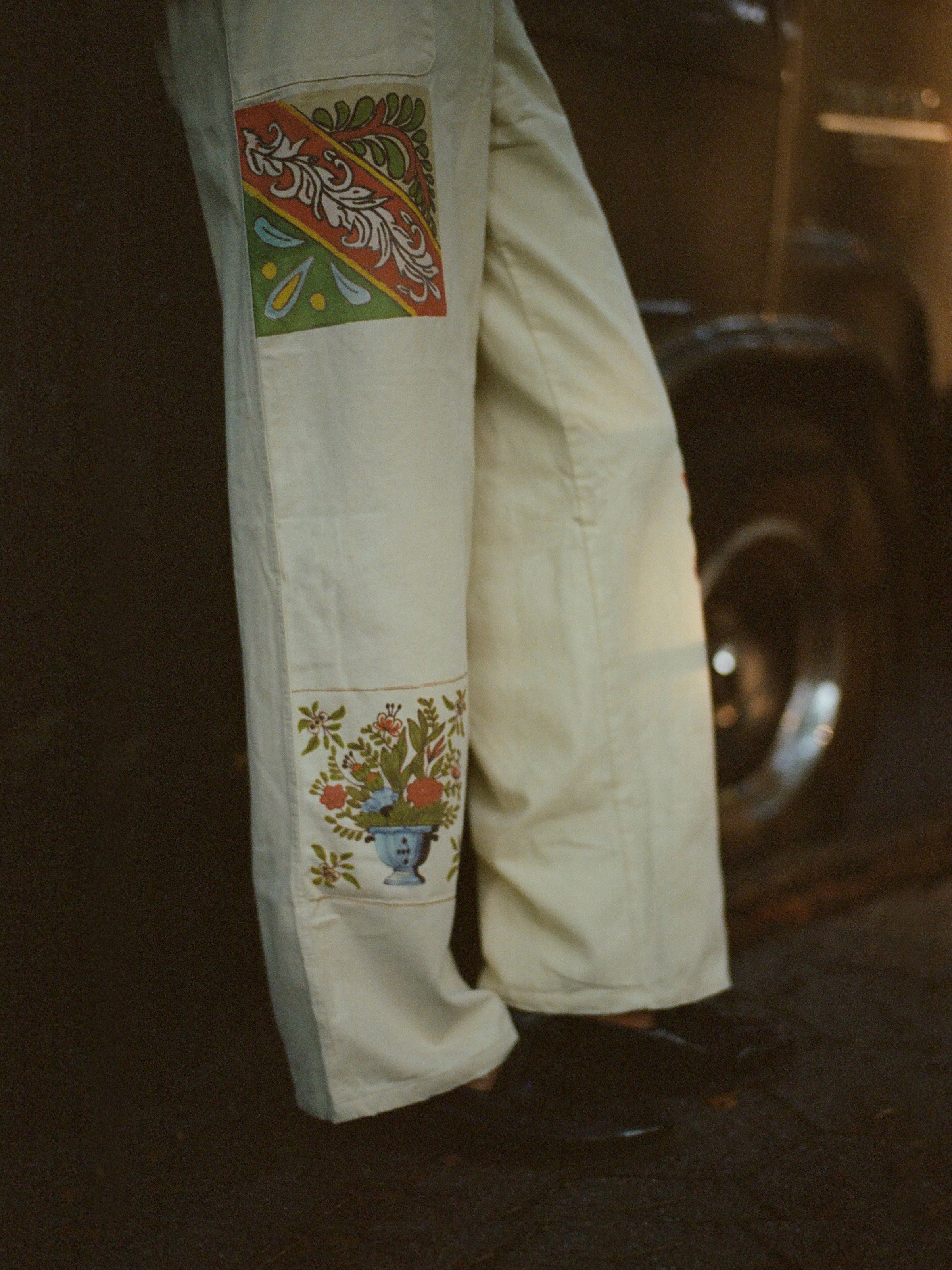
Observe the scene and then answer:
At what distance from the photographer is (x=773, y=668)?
180 cm

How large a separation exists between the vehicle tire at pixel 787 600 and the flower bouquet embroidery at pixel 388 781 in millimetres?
715

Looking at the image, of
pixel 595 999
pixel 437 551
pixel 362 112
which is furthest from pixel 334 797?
pixel 362 112

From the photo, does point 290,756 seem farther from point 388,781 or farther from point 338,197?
point 338,197

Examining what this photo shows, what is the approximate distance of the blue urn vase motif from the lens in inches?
38.6

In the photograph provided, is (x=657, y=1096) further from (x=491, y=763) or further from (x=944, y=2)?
(x=944, y=2)

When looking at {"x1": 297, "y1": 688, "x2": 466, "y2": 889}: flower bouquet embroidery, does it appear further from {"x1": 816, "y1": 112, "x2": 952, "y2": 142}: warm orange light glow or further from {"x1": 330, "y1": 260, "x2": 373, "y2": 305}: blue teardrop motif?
{"x1": 816, "y1": 112, "x2": 952, "y2": 142}: warm orange light glow

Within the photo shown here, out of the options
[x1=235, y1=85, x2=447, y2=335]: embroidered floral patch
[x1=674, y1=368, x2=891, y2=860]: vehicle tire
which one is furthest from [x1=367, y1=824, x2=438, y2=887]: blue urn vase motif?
[x1=674, y1=368, x2=891, y2=860]: vehicle tire

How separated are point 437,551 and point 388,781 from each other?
8.6 inches

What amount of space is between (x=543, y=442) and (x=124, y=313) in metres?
0.47

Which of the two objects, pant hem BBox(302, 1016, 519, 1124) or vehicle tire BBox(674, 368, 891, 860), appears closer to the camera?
pant hem BBox(302, 1016, 519, 1124)

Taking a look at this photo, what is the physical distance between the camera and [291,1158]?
111cm

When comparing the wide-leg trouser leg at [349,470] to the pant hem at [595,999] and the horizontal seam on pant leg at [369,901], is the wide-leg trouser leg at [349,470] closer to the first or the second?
the horizontal seam on pant leg at [369,901]

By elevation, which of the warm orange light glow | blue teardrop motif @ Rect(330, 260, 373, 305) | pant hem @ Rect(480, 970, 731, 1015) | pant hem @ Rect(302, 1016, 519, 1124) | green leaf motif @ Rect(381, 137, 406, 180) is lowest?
pant hem @ Rect(302, 1016, 519, 1124)

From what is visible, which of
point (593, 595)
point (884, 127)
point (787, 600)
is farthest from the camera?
point (787, 600)
